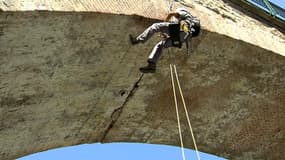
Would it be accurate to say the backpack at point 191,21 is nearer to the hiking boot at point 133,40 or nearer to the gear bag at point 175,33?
the gear bag at point 175,33

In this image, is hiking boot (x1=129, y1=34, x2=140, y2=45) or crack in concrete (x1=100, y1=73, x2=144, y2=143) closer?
hiking boot (x1=129, y1=34, x2=140, y2=45)

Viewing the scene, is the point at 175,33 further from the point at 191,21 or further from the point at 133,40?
the point at 133,40

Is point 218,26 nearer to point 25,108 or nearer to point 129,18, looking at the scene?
point 129,18

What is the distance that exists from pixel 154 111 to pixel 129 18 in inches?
56.0

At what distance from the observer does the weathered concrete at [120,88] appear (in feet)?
14.9

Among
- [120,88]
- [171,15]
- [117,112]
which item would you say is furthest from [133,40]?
[117,112]

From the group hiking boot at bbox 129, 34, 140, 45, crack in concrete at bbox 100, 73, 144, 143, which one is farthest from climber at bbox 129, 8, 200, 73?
crack in concrete at bbox 100, 73, 144, 143

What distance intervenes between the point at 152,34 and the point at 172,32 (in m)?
0.24

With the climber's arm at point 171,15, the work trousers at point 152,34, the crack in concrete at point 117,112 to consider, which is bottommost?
the work trousers at point 152,34

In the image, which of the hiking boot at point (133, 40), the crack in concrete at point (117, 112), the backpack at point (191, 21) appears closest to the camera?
the hiking boot at point (133, 40)

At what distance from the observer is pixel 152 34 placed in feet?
14.6

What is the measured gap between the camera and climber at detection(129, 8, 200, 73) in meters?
4.41

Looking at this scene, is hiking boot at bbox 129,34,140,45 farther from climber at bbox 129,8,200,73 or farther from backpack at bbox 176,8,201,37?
backpack at bbox 176,8,201,37

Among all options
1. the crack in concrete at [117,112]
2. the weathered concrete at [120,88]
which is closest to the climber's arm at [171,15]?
the weathered concrete at [120,88]
